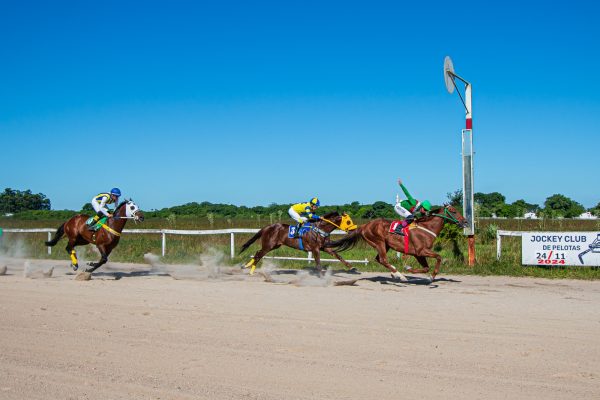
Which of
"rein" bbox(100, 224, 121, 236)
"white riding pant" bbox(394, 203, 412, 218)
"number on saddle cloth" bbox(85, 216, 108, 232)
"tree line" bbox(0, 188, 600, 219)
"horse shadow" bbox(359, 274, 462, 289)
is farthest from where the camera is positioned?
"tree line" bbox(0, 188, 600, 219)

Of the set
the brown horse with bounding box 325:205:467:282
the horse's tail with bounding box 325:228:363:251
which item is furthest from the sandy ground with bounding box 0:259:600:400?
the horse's tail with bounding box 325:228:363:251

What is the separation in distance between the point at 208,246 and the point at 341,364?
53.4ft

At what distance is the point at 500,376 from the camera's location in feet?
17.6

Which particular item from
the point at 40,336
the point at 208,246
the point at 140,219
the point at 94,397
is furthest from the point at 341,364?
the point at 208,246

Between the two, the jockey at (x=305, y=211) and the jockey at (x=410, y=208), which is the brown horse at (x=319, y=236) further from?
the jockey at (x=410, y=208)

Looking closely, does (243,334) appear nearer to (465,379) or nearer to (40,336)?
(40,336)

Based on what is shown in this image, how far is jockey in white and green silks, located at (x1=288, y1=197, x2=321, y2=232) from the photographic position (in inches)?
571

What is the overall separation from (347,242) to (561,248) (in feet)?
17.7

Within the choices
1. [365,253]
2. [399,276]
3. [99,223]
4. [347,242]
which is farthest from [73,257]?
[365,253]

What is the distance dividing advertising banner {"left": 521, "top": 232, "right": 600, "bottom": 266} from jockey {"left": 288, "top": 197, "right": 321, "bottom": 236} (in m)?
5.46

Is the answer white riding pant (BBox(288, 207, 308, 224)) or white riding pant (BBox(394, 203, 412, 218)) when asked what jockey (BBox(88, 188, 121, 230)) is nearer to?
white riding pant (BBox(288, 207, 308, 224))

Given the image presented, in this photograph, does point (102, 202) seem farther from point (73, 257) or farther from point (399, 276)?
point (399, 276)

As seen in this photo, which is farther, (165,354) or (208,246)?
(208,246)

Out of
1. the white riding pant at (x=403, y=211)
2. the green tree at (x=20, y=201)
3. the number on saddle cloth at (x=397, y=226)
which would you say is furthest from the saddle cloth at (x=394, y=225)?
the green tree at (x=20, y=201)
